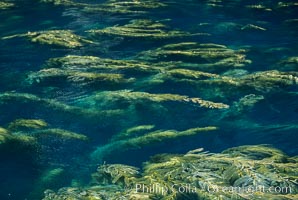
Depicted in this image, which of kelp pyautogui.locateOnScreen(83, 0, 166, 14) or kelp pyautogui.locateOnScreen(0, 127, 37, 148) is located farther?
kelp pyautogui.locateOnScreen(83, 0, 166, 14)

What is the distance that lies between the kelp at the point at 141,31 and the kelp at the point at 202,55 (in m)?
0.76

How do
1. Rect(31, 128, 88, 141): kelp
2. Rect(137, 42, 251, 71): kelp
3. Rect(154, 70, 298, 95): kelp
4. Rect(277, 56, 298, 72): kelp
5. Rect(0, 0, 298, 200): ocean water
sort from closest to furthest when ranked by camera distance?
Rect(0, 0, 298, 200): ocean water → Rect(31, 128, 88, 141): kelp → Rect(154, 70, 298, 95): kelp → Rect(277, 56, 298, 72): kelp → Rect(137, 42, 251, 71): kelp

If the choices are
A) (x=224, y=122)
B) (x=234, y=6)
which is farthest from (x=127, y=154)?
(x=234, y=6)

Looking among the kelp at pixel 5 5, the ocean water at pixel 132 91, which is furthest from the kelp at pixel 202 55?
the kelp at pixel 5 5

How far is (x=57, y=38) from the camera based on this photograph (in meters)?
9.73

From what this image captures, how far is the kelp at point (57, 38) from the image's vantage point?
949cm

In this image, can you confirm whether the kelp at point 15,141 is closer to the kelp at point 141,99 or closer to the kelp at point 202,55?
the kelp at point 141,99

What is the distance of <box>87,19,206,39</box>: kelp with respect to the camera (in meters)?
9.98

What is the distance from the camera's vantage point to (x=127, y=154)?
18.7 ft

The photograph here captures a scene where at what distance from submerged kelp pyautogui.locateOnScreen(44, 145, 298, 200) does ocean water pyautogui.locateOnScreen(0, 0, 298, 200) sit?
1.88ft

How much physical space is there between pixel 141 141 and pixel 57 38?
4.76m

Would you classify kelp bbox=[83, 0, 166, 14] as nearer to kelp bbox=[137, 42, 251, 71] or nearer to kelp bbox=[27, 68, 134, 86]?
kelp bbox=[137, 42, 251, 71]

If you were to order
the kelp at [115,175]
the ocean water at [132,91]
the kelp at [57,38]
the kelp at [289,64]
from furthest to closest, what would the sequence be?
the kelp at [57,38] < the kelp at [289,64] < the ocean water at [132,91] < the kelp at [115,175]

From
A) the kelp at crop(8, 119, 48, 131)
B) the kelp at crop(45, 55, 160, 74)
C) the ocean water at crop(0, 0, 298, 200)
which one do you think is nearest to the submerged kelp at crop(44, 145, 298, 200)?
the ocean water at crop(0, 0, 298, 200)
